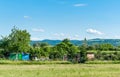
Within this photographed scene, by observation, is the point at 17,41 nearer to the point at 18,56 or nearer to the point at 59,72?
the point at 18,56

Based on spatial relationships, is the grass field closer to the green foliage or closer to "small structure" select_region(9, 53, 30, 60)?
"small structure" select_region(9, 53, 30, 60)

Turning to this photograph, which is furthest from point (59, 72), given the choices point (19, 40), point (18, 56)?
point (19, 40)

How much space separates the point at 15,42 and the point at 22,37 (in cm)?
237

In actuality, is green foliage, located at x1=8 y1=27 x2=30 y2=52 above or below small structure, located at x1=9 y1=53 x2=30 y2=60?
above

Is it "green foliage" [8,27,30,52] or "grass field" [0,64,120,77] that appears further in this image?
"green foliage" [8,27,30,52]

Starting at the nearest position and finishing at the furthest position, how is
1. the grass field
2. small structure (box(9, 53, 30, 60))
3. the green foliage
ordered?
the grass field → small structure (box(9, 53, 30, 60)) → the green foliage

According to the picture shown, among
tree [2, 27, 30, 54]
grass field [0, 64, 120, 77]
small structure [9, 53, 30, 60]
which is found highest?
tree [2, 27, 30, 54]

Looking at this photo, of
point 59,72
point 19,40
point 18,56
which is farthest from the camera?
point 19,40

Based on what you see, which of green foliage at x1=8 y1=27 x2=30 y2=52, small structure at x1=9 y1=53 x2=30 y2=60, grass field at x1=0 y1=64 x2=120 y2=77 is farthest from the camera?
green foliage at x1=8 y1=27 x2=30 y2=52

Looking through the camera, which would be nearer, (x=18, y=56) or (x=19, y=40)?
(x=18, y=56)

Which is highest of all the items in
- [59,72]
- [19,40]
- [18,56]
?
[19,40]

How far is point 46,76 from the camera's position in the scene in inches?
1065

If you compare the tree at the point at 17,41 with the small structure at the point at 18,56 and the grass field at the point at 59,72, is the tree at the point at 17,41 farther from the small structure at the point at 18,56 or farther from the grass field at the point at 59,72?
the grass field at the point at 59,72

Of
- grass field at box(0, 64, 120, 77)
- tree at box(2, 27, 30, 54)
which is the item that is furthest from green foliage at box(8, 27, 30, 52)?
grass field at box(0, 64, 120, 77)
